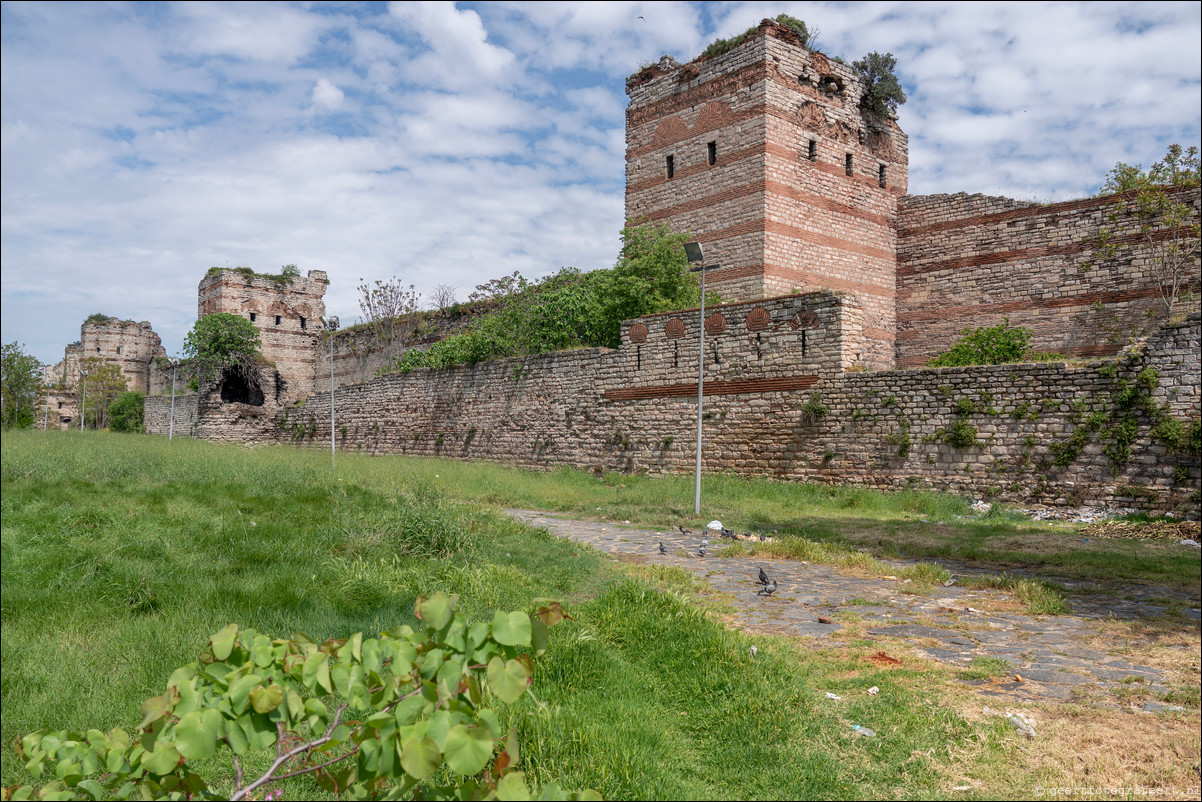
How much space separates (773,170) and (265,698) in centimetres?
1929

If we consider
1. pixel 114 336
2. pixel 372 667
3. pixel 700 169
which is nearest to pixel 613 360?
pixel 700 169

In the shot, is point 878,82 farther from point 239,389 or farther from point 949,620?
point 239,389

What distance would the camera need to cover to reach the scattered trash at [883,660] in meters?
4.25

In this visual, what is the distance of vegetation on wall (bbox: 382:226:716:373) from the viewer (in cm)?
1903

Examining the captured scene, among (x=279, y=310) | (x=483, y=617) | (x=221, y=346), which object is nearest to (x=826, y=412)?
(x=483, y=617)

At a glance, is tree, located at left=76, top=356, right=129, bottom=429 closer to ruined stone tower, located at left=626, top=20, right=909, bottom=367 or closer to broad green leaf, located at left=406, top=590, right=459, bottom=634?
ruined stone tower, located at left=626, top=20, right=909, bottom=367

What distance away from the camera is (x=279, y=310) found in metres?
43.8

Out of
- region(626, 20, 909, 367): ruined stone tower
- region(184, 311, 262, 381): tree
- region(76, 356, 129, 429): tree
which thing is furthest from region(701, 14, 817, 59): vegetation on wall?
region(76, 356, 129, 429): tree

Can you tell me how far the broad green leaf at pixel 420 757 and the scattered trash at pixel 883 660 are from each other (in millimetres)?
3421

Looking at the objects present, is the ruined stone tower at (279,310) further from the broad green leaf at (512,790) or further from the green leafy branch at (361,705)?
the broad green leaf at (512,790)

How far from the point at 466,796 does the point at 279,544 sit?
4.64 metres

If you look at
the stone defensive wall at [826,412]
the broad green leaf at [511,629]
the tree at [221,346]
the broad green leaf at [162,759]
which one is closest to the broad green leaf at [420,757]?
the broad green leaf at [511,629]

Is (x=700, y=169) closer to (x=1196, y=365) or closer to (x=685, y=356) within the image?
(x=685, y=356)

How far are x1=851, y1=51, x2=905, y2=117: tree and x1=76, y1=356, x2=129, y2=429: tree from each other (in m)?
44.4
